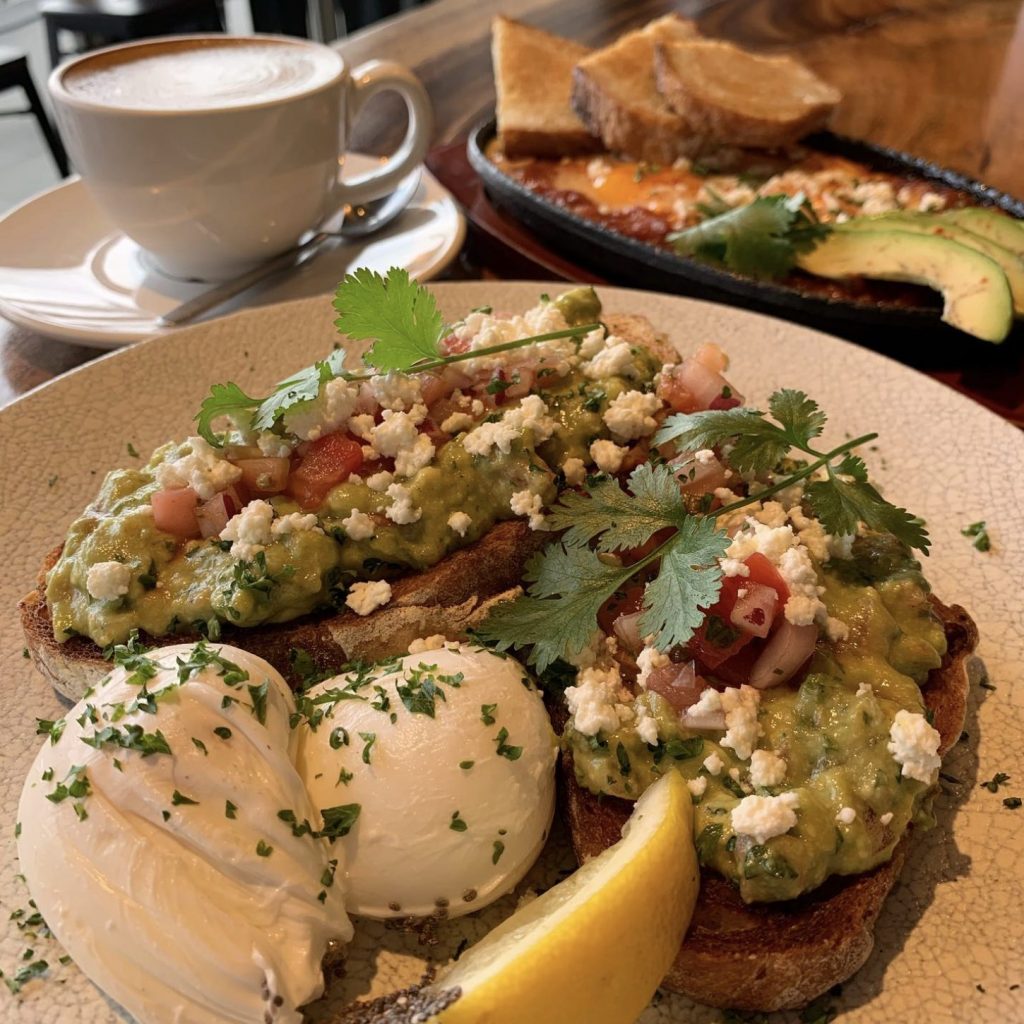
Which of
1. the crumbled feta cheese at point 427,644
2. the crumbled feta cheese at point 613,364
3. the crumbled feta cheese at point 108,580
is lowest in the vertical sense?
the crumbled feta cheese at point 427,644

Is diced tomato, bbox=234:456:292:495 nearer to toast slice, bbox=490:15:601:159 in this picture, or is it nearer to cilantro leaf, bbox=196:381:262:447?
cilantro leaf, bbox=196:381:262:447

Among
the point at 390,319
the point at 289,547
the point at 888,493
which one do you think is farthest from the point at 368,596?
the point at 888,493

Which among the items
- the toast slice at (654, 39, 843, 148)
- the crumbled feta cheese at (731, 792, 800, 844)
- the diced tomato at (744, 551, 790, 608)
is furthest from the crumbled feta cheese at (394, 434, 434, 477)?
the toast slice at (654, 39, 843, 148)

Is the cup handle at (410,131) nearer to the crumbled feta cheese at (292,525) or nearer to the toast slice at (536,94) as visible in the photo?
the toast slice at (536,94)

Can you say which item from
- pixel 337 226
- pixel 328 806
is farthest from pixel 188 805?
pixel 337 226

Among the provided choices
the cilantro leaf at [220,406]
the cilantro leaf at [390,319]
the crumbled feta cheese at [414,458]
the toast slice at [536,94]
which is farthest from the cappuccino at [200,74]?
the crumbled feta cheese at [414,458]

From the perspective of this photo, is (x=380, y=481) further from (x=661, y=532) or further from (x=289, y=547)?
(x=661, y=532)
